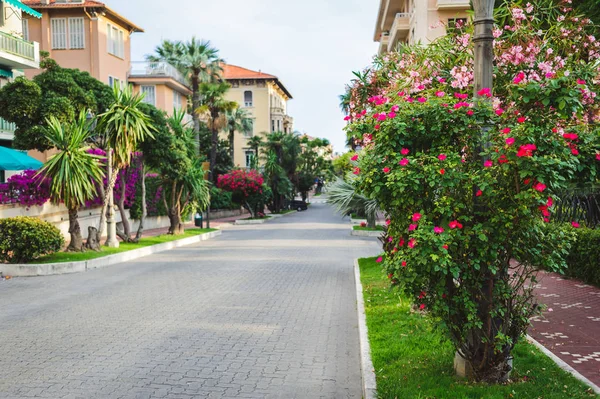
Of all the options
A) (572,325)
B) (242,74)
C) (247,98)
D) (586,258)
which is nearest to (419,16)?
(586,258)

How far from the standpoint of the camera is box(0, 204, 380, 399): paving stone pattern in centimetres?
625

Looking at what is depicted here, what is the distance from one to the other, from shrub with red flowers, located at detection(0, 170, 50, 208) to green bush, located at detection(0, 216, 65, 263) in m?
6.12

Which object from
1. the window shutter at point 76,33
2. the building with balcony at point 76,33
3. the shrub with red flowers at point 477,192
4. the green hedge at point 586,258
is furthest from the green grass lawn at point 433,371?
the window shutter at point 76,33

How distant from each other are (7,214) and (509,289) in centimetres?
1977

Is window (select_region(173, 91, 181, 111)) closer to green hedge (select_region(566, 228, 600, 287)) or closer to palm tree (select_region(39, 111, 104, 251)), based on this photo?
palm tree (select_region(39, 111, 104, 251))

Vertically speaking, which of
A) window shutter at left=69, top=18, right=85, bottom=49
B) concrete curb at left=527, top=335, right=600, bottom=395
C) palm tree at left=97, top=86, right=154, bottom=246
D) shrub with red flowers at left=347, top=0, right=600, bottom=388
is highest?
window shutter at left=69, top=18, right=85, bottom=49

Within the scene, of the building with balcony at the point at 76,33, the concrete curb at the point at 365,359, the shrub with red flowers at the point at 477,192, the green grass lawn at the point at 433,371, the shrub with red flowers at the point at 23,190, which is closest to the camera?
the shrub with red flowers at the point at 477,192

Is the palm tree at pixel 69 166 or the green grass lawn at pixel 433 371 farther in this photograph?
the palm tree at pixel 69 166

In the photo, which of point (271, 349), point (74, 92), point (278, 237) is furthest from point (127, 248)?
point (271, 349)

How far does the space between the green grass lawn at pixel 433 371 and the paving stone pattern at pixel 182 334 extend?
41 centimetres

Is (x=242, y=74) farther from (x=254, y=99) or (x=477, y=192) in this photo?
(x=477, y=192)

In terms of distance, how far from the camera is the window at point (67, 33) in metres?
37.4

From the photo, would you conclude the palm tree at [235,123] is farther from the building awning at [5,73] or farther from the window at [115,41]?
the building awning at [5,73]

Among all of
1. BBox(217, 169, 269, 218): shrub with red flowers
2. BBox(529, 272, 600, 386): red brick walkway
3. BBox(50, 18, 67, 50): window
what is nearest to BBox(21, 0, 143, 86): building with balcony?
BBox(50, 18, 67, 50): window
